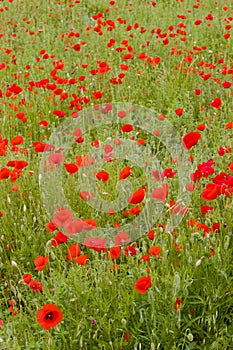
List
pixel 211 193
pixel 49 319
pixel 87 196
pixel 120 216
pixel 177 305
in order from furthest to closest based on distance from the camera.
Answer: pixel 120 216 < pixel 87 196 < pixel 211 193 < pixel 177 305 < pixel 49 319

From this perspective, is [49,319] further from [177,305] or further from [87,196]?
[87,196]

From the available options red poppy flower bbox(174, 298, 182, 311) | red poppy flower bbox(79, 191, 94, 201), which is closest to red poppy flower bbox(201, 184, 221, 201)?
red poppy flower bbox(174, 298, 182, 311)

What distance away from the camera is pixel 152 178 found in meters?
3.04

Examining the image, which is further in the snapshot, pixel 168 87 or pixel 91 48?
pixel 91 48

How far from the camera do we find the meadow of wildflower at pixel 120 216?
207cm

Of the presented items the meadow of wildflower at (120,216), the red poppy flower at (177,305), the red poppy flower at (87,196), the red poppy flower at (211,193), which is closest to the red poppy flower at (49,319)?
the meadow of wildflower at (120,216)

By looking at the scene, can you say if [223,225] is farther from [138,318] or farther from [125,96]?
[125,96]

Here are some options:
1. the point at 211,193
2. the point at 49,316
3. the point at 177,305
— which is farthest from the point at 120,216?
the point at 49,316

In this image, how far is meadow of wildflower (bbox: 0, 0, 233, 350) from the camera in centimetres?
207

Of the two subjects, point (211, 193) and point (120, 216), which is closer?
point (211, 193)

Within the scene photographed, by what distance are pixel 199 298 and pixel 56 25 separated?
670cm

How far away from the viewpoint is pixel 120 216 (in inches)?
116

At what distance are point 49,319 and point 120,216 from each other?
127 cm

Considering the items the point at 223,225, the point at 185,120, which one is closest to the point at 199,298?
the point at 223,225
